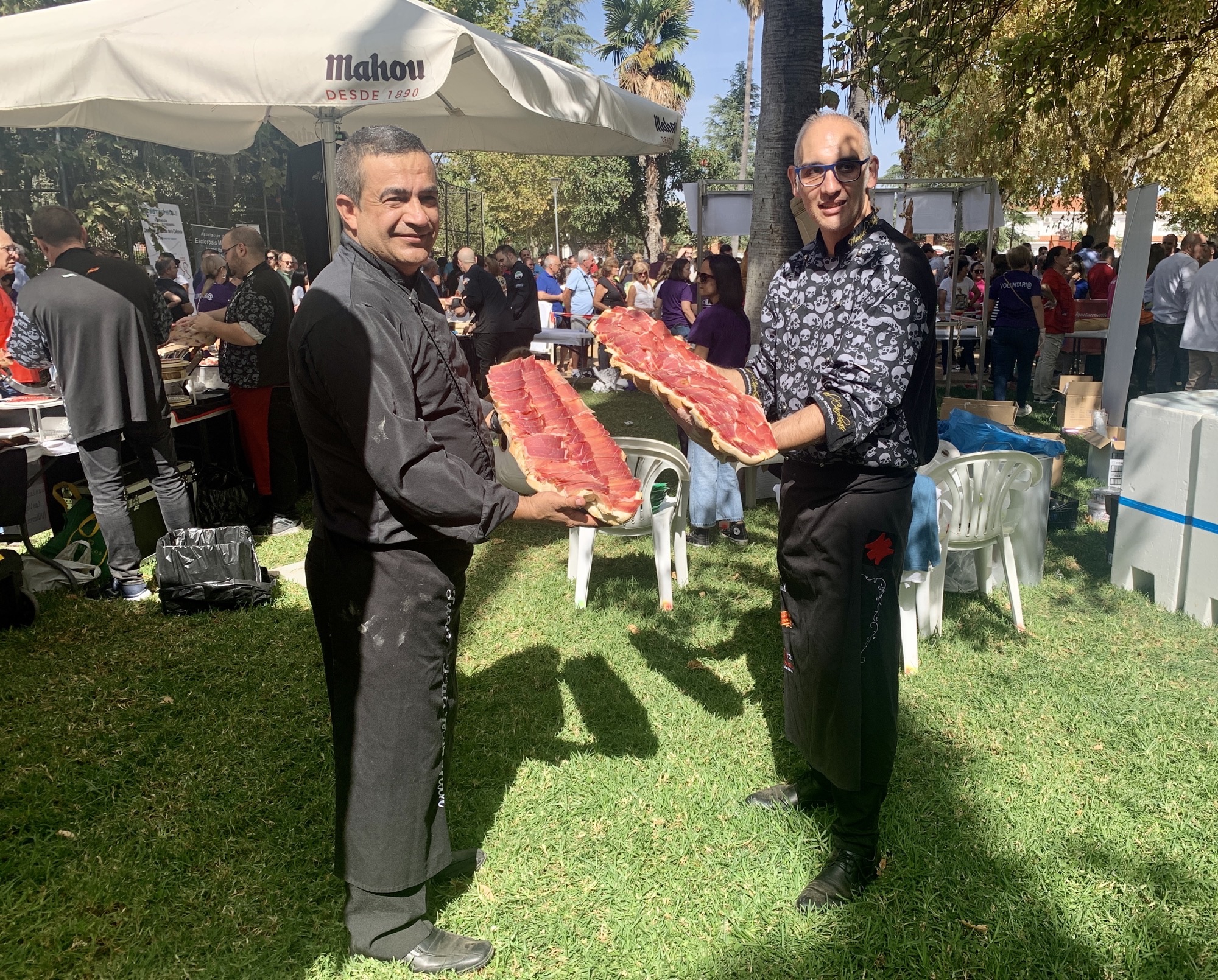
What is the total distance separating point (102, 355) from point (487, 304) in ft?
20.1

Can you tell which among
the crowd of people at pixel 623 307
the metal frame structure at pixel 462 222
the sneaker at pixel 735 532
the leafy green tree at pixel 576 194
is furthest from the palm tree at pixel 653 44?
the sneaker at pixel 735 532

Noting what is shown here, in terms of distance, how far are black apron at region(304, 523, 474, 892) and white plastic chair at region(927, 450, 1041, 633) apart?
3134 mm

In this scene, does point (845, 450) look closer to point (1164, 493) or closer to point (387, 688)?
point (387, 688)

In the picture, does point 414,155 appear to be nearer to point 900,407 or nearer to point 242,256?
point 900,407

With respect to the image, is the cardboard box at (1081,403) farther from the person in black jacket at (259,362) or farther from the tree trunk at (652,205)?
the tree trunk at (652,205)

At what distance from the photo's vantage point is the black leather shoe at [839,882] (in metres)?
2.82

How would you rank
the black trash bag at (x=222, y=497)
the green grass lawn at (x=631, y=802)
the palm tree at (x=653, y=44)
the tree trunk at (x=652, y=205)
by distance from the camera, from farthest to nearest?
the palm tree at (x=653, y=44) < the tree trunk at (x=652, y=205) < the black trash bag at (x=222, y=497) < the green grass lawn at (x=631, y=802)

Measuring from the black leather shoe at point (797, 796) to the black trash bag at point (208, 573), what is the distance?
3.44 m

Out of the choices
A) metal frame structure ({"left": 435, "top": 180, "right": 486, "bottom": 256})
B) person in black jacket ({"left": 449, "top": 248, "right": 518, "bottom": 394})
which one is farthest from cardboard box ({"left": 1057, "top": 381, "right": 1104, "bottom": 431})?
metal frame structure ({"left": 435, "top": 180, "right": 486, "bottom": 256})

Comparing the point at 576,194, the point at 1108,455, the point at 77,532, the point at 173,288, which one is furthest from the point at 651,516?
the point at 576,194

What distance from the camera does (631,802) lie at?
11.3 feet

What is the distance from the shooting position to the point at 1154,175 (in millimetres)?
21484

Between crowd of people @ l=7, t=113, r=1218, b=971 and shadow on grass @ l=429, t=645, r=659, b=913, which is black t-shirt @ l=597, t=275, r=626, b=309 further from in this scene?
crowd of people @ l=7, t=113, r=1218, b=971

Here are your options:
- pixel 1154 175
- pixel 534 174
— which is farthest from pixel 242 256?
pixel 534 174
